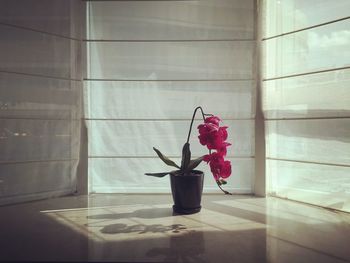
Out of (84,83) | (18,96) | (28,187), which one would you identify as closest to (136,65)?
(84,83)

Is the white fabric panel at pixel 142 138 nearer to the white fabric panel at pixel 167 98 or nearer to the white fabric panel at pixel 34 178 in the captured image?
the white fabric panel at pixel 167 98

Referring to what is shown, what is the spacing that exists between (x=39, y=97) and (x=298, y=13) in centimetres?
137

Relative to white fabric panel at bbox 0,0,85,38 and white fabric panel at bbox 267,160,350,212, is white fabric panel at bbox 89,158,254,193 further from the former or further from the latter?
white fabric panel at bbox 0,0,85,38

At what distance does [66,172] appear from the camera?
6.03 feet

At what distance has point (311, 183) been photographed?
1.63 m

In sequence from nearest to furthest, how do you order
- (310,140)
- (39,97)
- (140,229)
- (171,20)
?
(140,229) → (310,140) → (39,97) → (171,20)

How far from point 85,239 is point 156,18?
1.25 meters

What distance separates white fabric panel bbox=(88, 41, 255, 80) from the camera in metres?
1.85

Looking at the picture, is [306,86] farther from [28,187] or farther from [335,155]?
[28,187]

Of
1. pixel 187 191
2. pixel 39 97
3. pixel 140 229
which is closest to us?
pixel 140 229

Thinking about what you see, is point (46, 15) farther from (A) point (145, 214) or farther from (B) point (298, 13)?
Result: (B) point (298, 13)

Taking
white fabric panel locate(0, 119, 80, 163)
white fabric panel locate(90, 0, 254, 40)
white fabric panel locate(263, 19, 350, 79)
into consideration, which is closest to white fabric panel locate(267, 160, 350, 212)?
white fabric panel locate(263, 19, 350, 79)

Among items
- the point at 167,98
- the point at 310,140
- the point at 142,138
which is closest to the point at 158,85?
the point at 167,98

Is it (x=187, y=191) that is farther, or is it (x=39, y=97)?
(x=39, y=97)
